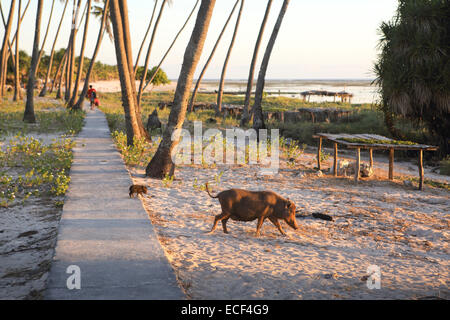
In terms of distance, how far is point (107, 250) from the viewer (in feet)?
14.5

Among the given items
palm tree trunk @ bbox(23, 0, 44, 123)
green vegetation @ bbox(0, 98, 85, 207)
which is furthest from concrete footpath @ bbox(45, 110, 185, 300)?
palm tree trunk @ bbox(23, 0, 44, 123)

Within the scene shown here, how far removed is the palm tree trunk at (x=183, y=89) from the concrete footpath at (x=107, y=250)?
135 cm

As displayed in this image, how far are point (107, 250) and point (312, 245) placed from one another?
8.70 feet

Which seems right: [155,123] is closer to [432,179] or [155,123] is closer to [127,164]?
[127,164]

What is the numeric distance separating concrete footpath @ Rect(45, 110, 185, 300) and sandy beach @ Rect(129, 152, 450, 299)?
0.95 feet

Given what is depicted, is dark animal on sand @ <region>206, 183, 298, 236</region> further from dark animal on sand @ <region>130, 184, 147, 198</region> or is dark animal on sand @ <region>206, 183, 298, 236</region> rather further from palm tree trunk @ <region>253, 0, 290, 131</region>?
palm tree trunk @ <region>253, 0, 290, 131</region>

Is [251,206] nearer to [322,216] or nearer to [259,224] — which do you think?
[259,224]

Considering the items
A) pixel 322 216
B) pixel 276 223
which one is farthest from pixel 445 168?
pixel 276 223

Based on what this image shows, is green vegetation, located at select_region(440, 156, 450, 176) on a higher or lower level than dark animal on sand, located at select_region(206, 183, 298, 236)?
lower

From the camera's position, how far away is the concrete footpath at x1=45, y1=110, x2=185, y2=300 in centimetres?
354

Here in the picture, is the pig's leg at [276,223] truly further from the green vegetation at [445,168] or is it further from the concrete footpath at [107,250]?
the green vegetation at [445,168]

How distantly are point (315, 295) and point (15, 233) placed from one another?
3.86 meters

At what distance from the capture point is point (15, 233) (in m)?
5.41
